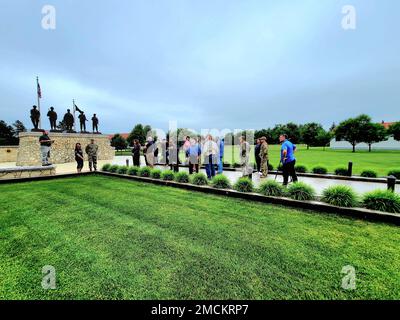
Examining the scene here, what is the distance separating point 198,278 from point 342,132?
7195 centimetres

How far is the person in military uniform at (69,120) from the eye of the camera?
23.4 m

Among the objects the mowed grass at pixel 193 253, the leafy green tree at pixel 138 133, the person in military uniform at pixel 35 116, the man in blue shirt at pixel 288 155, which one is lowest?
the mowed grass at pixel 193 253

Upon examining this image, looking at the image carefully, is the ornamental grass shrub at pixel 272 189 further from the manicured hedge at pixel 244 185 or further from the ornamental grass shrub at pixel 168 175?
the ornamental grass shrub at pixel 168 175

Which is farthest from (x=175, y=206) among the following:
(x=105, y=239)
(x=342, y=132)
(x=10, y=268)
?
(x=342, y=132)

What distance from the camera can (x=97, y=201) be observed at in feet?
21.7

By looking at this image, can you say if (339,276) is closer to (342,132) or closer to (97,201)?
(97,201)

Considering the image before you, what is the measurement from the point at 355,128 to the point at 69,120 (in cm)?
6807

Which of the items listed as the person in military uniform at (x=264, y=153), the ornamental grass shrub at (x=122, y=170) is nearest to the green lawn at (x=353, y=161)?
the person in military uniform at (x=264, y=153)

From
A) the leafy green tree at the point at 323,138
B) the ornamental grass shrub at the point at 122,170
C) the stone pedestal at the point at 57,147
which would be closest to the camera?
the ornamental grass shrub at the point at 122,170

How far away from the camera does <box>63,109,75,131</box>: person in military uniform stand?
76.8 feet

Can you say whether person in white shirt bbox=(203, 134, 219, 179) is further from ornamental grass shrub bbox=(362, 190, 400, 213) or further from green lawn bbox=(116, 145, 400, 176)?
ornamental grass shrub bbox=(362, 190, 400, 213)

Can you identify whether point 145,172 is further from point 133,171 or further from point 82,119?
point 82,119

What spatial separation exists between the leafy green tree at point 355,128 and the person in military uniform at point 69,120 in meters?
65.1

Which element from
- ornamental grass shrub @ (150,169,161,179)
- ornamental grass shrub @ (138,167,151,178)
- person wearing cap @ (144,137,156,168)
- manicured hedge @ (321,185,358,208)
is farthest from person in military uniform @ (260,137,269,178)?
person wearing cap @ (144,137,156,168)
